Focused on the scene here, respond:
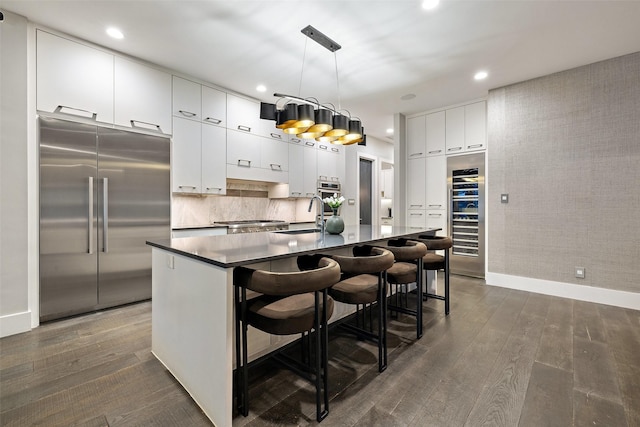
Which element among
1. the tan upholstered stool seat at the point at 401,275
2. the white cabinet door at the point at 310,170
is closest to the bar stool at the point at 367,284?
the tan upholstered stool seat at the point at 401,275

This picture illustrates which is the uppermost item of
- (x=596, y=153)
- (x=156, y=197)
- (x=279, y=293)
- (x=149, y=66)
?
(x=149, y=66)

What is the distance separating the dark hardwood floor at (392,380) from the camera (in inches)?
56.4

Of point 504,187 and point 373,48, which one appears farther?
point 504,187

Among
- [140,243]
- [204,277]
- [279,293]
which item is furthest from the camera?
[140,243]

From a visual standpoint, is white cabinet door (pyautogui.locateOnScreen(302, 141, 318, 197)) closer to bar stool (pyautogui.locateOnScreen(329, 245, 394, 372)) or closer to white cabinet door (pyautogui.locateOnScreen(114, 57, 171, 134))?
white cabinet door (pyautogui.locateOnScreen(114, 57, 171, 134))

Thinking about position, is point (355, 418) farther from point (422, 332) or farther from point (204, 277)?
point (422, 332)

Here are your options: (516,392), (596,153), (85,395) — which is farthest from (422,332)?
(596,153)

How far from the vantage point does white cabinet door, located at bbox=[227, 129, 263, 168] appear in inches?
157

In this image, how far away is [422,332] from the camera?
2406 mm

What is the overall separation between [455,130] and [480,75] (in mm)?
1075

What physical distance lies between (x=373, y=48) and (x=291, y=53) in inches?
34.4

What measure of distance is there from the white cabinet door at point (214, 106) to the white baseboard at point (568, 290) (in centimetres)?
441

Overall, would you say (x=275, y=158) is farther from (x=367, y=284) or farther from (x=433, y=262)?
(x=367, y=284)

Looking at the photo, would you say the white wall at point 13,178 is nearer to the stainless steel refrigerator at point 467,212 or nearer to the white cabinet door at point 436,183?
the white cabinet door at point 436,183
